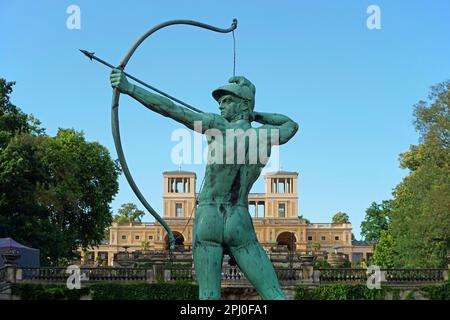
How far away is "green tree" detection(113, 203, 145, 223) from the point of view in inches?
4281

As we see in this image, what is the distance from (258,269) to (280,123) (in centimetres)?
164

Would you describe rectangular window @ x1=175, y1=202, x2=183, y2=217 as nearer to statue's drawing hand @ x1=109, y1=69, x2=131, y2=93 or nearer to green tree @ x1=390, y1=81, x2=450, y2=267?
green tree @ x1=390, y1=81, x2=450, y2=267

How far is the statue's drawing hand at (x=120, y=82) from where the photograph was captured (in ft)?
24.9

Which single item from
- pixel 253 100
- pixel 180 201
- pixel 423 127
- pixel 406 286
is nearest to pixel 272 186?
pixel 180 201

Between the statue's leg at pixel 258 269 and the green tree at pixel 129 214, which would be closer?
the statue's leg at pixel 258 269

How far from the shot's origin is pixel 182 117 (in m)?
7.55

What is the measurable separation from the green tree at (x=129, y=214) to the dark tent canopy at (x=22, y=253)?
80.4m

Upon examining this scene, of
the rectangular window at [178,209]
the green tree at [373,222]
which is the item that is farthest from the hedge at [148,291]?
the rectangular window at [178,209]

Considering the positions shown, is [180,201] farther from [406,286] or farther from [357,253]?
[406,286]

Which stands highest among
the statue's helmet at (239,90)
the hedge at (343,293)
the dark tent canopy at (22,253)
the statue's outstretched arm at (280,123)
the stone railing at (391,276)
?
the statue's helmet at (239,90)

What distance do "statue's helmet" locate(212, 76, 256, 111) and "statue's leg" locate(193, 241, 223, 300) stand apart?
159 centimetres

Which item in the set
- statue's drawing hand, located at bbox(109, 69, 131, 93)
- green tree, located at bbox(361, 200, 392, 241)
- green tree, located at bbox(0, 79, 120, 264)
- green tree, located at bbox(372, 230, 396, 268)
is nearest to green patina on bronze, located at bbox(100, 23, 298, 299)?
statue's drawing hand, located at bbox(109, 69, 131, 93)

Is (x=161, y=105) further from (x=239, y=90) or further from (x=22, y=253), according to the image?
(x=22, y=253)

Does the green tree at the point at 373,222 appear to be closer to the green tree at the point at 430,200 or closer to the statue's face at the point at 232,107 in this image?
the green tree at the point at 430,200
